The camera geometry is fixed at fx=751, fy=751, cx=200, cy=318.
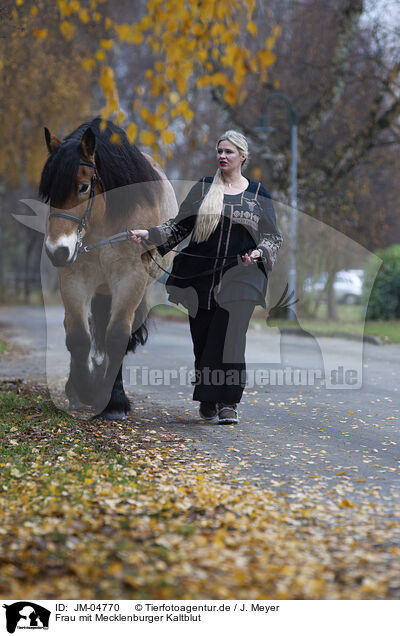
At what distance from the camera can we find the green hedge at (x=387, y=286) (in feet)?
61.5

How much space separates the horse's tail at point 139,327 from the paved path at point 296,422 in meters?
0.40

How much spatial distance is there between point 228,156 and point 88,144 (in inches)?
43.5

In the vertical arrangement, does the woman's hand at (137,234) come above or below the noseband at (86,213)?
below

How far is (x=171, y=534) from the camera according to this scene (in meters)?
3.61

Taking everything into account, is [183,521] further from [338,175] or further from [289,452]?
[338,175]

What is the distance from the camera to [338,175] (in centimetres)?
2136

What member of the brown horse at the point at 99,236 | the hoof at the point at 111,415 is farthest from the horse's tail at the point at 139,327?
the hoof at the point at 111,415

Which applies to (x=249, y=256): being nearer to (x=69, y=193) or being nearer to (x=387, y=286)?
(x=69, y=193)

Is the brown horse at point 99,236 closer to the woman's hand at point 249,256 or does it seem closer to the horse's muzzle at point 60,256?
the horse's muzzle at point 60,256

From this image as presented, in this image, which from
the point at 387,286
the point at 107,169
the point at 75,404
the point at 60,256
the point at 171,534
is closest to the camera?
the point at 171,534
